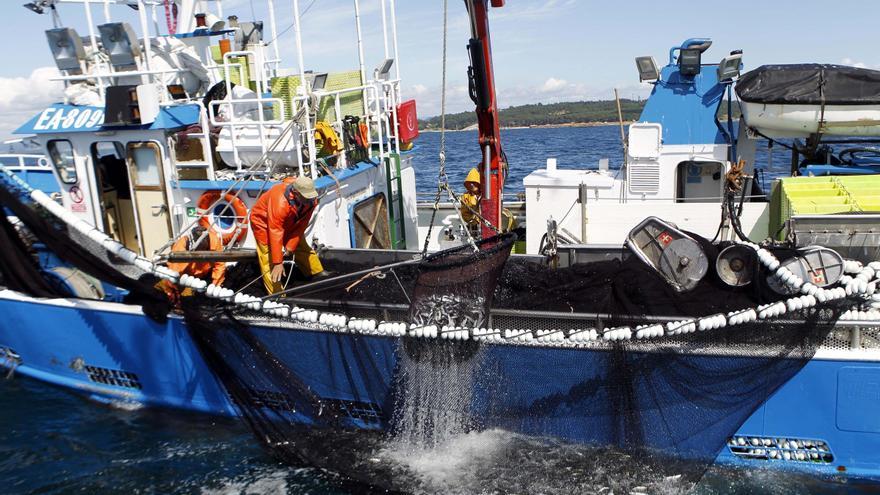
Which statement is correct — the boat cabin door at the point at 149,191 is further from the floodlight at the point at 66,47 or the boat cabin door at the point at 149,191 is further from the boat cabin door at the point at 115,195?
the floodlight at the point at 66,47

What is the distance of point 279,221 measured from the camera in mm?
6121

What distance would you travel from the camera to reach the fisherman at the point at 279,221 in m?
6.11

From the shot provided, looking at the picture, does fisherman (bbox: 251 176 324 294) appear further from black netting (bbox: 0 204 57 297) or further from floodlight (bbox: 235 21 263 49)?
floodlight (bbox: 235 21 263 49)

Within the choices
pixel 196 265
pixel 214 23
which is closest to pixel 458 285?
pixel 196 265

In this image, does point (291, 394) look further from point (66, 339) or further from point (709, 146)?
point (709, 146)

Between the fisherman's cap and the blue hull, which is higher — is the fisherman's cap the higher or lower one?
the higher one

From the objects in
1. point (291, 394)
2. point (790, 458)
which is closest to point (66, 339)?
point (291, 394)

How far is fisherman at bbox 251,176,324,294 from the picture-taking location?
6.11 m

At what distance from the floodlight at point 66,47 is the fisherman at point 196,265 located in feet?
9.06

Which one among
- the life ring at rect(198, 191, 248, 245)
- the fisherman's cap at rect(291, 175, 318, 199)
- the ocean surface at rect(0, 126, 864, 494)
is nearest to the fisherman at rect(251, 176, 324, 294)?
the fisherman's cap at rect(291, 175, 318, 199)

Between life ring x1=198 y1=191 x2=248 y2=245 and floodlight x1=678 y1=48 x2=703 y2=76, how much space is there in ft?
20.7

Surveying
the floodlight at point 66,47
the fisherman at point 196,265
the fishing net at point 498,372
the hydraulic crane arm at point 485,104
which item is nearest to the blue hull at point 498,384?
the fishing net at point 498,372

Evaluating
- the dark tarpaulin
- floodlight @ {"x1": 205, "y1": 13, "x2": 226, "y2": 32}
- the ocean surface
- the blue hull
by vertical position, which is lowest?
A: the ocean surface

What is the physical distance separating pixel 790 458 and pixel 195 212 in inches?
256
